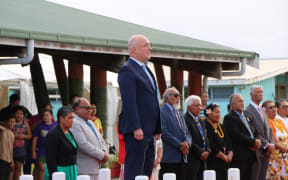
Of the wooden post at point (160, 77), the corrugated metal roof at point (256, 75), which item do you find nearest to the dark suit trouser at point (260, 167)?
the wooden post at point (160, 77)

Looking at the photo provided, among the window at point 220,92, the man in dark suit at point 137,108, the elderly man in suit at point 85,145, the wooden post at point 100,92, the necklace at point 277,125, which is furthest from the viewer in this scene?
the window at point 220,92

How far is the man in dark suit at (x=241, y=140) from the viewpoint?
9906 mm

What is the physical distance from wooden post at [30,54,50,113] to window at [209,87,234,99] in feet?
51.3

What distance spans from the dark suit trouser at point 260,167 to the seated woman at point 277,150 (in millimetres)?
587

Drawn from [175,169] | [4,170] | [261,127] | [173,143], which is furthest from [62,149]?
[261,127]

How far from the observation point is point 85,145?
7793mm

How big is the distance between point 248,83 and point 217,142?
54.6ft

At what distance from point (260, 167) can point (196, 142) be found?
72.5 inches

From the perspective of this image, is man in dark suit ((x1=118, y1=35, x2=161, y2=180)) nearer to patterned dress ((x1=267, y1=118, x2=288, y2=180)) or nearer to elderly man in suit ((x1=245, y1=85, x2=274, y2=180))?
elderly man in suit ((x1=245, y1=85, x2=274, y2=180))

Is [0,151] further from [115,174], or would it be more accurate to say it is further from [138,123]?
[138,123]

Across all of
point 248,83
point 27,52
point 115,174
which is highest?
point 248,83

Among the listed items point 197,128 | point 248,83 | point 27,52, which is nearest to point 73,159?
point 27,52

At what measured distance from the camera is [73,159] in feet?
24.8

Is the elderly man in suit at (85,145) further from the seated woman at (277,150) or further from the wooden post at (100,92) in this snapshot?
the wooden post at (100,92)
